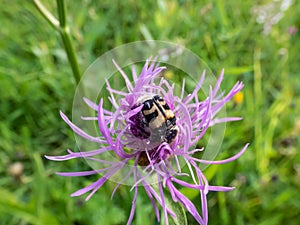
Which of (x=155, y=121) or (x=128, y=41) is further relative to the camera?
(x=128, y=41)

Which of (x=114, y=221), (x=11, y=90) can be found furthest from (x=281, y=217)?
(x=11, y=90)

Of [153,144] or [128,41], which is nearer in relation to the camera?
[153,144]

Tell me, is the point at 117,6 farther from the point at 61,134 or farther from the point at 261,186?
the point at 261,186

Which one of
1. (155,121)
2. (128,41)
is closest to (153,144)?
(155,121)

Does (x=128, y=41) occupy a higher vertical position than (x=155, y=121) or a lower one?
higher

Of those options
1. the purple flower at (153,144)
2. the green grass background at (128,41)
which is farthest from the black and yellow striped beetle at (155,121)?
the green grass background at (128,41)

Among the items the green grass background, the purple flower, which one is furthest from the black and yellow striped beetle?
the green grass background

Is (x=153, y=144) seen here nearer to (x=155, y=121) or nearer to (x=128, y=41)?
(x=155, y=121)
